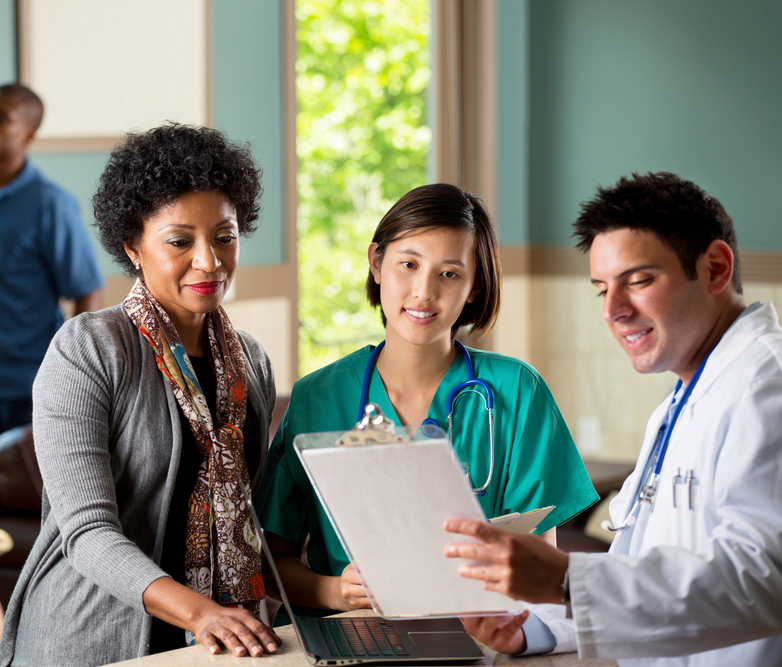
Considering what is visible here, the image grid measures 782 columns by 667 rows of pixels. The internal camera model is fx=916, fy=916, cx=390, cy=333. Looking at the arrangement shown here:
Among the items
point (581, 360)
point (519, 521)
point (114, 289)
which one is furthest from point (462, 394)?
point (581, 360)

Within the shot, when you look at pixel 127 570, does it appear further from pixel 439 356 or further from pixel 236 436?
pixel 439 356

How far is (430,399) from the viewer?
1781 millimetres

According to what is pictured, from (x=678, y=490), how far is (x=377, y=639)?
1.64 ft

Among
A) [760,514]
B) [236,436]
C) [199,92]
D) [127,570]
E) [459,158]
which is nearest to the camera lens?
[760,514]

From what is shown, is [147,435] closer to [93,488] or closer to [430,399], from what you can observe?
[93,488]

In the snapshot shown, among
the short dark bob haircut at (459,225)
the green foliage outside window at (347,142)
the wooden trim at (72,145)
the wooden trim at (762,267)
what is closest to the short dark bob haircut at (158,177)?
the short dark bob haircut at (459,225)

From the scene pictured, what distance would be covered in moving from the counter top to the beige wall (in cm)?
383

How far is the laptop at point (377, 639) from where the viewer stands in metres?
1.32

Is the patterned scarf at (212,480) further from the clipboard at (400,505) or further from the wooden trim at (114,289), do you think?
the wooden trim at (114,289)

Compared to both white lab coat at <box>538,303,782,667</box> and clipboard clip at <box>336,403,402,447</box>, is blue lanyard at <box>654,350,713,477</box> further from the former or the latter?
clipboard clip at <box>336,403,402,447</box>

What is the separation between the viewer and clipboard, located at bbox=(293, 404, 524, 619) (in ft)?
3.66

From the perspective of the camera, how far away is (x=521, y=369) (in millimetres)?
1751

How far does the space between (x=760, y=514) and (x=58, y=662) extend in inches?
46.2

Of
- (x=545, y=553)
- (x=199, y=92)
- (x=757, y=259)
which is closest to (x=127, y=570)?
(x=545, y=553)
